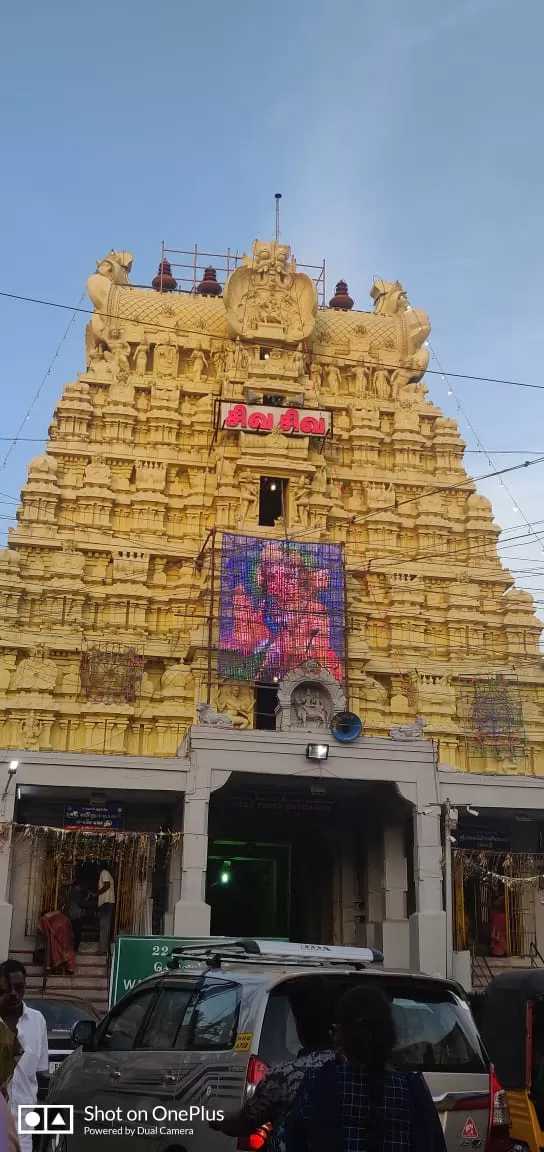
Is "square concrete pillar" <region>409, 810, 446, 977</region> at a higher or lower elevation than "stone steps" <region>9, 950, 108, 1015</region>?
higher

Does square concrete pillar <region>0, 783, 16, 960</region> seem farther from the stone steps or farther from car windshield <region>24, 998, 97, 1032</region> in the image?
car windshield <region>24, 998, 97, 1032</region>

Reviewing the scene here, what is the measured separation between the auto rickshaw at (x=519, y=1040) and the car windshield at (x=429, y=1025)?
4.30 m

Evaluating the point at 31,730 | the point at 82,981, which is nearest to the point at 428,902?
the point at 82,981

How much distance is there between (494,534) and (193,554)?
9223mm

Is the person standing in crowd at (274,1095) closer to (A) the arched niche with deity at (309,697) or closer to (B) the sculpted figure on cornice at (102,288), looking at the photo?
(A) the arched niche with deity at (309,697)

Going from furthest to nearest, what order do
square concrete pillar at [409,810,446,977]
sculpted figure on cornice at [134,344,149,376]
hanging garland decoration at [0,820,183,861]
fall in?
sculpted figure on cornice at [134,344,149,376] < hanging garland decoration at [0,820,183,861] < square concrete pillar at [409,810,446,977]

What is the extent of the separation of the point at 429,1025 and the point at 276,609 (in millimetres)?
21752

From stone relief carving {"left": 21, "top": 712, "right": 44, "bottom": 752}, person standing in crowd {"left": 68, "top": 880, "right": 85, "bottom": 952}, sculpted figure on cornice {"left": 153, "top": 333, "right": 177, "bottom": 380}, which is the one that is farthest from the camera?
sculpted figure on cornice {"left": 153, "top": 333, "right": 177, "bottom": 380}

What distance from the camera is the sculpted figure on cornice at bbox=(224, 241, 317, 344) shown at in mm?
34781

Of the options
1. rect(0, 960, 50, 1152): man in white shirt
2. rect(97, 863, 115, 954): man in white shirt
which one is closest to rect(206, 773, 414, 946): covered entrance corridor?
rect(97, 863, 115, 954): man in white shirt

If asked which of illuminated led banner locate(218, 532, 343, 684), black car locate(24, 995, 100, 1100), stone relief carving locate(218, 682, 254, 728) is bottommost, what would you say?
black car locate(24, 995, 100, 1100)

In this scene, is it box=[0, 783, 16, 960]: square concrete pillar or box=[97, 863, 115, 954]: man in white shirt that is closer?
box=[0, 783, 16, 960]: square concrete pillar

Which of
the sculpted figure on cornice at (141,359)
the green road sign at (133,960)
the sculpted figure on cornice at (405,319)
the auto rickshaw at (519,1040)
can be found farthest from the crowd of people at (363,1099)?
the sculpted figure on cornice at (405,319)

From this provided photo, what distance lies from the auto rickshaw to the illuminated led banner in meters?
16.3
